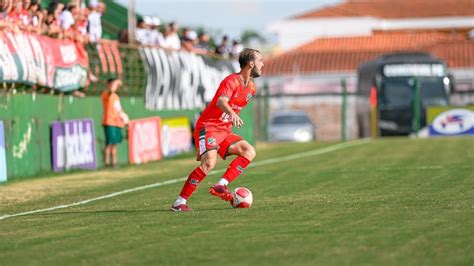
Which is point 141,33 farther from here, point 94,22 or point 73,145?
point 73,145

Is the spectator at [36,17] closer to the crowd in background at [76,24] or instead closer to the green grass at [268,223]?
the crowd in background at [76,24]

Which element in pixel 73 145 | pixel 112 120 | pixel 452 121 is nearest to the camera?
pixel 73 145

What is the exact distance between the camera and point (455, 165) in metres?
22.3

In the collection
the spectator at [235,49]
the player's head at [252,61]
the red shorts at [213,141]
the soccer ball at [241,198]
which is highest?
the spectator at [235,49]

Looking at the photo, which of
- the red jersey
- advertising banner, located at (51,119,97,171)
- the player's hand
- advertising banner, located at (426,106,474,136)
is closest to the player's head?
the red jersey

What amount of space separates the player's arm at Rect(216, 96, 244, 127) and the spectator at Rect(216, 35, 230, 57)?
2528 centimetres

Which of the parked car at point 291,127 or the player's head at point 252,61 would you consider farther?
the parked car at point 291,127

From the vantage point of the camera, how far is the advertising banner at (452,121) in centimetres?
4494

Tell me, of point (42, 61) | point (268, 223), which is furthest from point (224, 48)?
point (268, 223)

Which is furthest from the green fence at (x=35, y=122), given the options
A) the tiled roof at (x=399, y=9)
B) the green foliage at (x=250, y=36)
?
the green foliage at (x=250, y=36)

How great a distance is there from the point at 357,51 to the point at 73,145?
65.2 m

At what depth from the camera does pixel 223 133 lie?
1406 centimetres

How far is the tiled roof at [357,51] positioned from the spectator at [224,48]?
146 ft

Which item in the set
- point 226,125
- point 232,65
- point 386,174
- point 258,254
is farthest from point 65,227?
point 232,65
